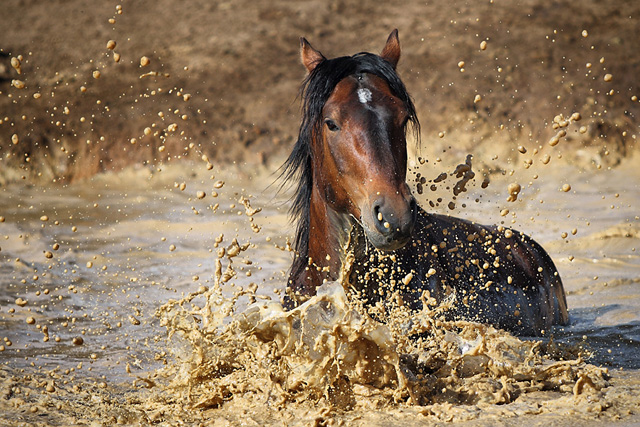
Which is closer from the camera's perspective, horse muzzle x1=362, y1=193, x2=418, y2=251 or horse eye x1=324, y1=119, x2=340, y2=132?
Result: horse muzzle x1=362, y1=193, x2=418, y2=251

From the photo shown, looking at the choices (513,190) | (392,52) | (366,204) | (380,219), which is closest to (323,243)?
(366,204)

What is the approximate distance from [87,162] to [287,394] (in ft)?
27.9

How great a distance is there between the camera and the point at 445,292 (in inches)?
147

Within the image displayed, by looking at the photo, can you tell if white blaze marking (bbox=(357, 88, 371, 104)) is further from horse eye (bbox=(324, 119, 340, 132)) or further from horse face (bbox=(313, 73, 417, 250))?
horse eye (bbox=(324, 119, 340, 132))

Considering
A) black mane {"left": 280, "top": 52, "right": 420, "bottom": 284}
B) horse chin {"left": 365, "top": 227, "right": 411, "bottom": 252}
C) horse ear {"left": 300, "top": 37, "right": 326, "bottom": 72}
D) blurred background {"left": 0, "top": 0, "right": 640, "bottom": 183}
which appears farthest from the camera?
blurred background {"left": 0, "top": 0, "right": 640, "bottom": 183}

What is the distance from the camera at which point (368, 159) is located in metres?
3.09

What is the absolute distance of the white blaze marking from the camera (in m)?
3.23

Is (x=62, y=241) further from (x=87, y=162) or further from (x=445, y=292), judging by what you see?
(x=445, y=292)

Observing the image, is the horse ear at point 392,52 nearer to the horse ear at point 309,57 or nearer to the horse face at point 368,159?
the horse ear at point 309,57

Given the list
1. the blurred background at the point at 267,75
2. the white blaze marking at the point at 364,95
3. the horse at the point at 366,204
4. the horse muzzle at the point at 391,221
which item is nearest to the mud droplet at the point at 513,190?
the horse at the point at 366,204

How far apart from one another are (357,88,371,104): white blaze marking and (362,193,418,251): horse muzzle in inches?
19.8

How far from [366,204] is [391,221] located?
184 mm

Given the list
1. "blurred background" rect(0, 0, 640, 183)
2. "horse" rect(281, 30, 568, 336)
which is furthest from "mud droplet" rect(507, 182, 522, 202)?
"blurred background" rect(0, 0, 640, 183)

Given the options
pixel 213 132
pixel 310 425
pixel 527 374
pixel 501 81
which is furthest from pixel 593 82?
pixel 310 425
